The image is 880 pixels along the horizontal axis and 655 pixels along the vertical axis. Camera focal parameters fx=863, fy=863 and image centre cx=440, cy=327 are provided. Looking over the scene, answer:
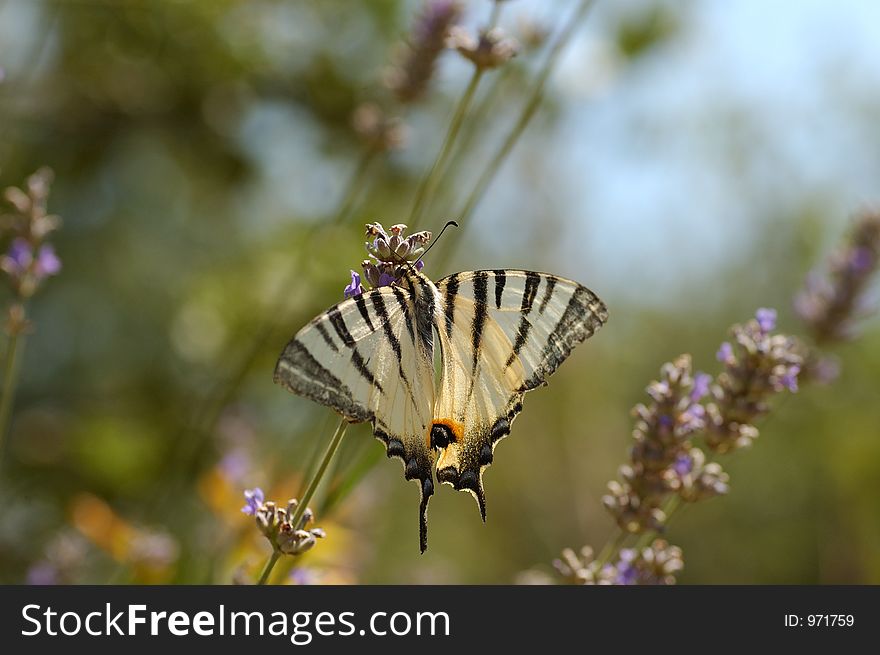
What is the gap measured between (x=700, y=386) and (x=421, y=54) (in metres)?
0.83

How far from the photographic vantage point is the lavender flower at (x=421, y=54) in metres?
1.64

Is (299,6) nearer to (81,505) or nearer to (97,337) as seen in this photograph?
(97,337)

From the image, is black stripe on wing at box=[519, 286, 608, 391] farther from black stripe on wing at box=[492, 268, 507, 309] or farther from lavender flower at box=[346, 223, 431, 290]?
lavender flower at box=[346, 223, 431, 290]

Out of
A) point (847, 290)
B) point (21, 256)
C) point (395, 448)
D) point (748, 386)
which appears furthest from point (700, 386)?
point (21, 256)

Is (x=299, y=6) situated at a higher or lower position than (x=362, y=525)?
higher

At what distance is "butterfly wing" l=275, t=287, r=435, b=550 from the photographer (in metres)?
1.02

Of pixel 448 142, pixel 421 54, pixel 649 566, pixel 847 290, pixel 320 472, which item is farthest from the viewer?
pixel 847 290

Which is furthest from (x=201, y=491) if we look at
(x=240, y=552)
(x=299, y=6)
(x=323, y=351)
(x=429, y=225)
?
(x=299, y=6)

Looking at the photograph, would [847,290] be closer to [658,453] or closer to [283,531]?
[658,453]

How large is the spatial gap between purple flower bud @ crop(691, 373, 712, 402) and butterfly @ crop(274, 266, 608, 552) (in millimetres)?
180

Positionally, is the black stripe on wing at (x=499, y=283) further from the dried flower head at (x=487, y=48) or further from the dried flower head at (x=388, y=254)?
the dried flower head at (x=487, y=48)

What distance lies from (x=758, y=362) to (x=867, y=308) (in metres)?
0.77

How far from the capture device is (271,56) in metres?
2.42

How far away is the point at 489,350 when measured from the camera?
1.33 metres
